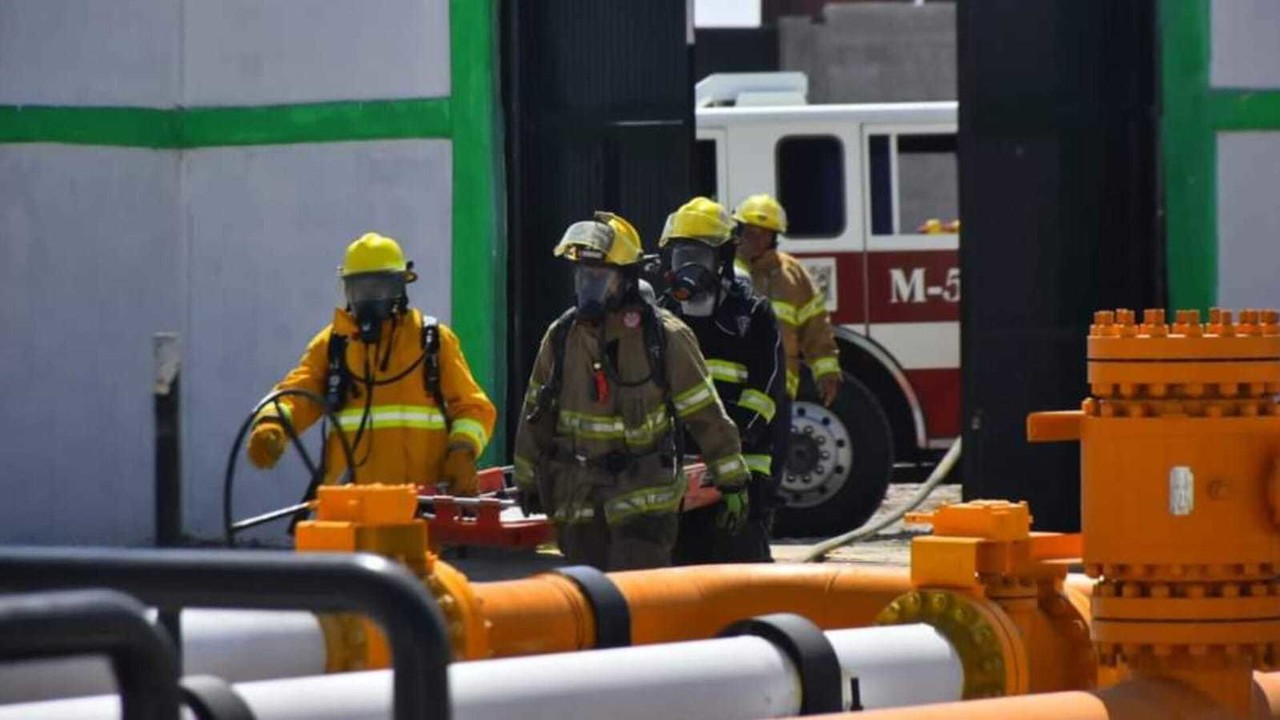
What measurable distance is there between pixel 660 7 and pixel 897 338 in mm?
3818

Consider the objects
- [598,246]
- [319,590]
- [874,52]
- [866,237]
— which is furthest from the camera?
[874,52]

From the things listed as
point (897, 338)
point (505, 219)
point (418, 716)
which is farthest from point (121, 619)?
point (897, 338)

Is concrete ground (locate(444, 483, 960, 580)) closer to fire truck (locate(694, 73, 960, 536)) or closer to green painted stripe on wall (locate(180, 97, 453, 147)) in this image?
fire truck (locate(694, 73, 960, 536))

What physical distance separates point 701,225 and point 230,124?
13.4 feet

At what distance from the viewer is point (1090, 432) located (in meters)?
5.52

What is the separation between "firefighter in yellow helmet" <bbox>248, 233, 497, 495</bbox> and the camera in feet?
28.6

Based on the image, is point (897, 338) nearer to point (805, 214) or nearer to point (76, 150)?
point (805, 214)

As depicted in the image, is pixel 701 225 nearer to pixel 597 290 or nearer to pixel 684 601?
pixel 597 290

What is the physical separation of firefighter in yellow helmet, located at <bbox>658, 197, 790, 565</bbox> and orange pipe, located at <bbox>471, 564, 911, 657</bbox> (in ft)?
8.30

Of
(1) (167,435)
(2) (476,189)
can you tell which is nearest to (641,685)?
(1) (167,435)

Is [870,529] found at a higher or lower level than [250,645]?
lower

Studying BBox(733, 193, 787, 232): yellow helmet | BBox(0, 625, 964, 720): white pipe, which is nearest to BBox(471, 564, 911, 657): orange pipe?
BBox(0, 625, 964, 720): white pipe

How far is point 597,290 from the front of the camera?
8406mm

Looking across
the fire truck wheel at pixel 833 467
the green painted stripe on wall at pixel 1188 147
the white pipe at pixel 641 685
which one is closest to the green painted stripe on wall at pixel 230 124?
the fire truck wheel at pixel 833 467
